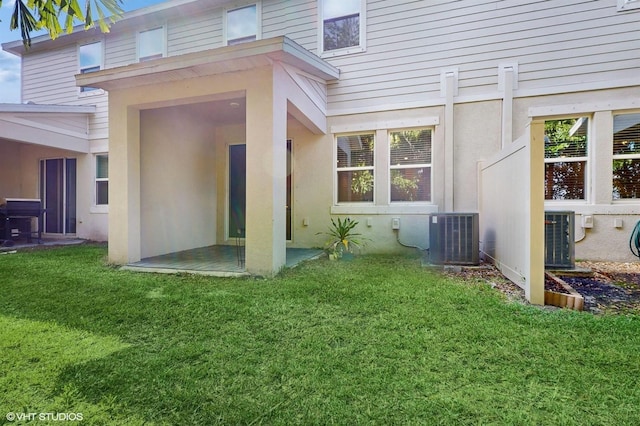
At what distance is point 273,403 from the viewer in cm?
173

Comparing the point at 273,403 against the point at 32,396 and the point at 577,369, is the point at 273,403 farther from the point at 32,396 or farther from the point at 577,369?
the point at 577,369

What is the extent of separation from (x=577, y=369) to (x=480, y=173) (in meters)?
4.59

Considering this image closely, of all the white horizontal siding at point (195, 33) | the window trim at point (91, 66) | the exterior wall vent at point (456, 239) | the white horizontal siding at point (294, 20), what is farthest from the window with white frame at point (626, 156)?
the window trim at point (91, 66)

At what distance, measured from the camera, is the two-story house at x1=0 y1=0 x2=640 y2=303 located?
Answer: 456 cm

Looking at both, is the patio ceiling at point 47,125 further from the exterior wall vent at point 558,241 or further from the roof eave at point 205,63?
the exterior wall vent at point 558,241

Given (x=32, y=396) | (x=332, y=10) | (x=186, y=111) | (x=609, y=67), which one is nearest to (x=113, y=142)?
(x=186, y=111)

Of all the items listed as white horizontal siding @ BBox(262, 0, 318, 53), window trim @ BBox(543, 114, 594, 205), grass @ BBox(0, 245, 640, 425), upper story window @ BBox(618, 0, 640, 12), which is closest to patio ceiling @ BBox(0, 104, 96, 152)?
grass @ BBox(0, 245, 640, 425)

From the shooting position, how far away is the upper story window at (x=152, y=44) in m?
8.65

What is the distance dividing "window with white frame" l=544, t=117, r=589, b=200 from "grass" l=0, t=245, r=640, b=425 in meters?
3.63

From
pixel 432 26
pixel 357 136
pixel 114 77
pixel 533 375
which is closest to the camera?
pixel 533 375

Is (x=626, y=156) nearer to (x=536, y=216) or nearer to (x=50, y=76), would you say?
(x=536, y=216)

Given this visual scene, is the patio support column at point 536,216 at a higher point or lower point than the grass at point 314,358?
higher

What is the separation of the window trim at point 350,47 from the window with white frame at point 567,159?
4026 millimetres

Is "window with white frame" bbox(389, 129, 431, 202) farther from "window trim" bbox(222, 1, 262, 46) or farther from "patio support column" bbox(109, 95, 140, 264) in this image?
"patio support column" bbox(109, 95, 140, 264)
